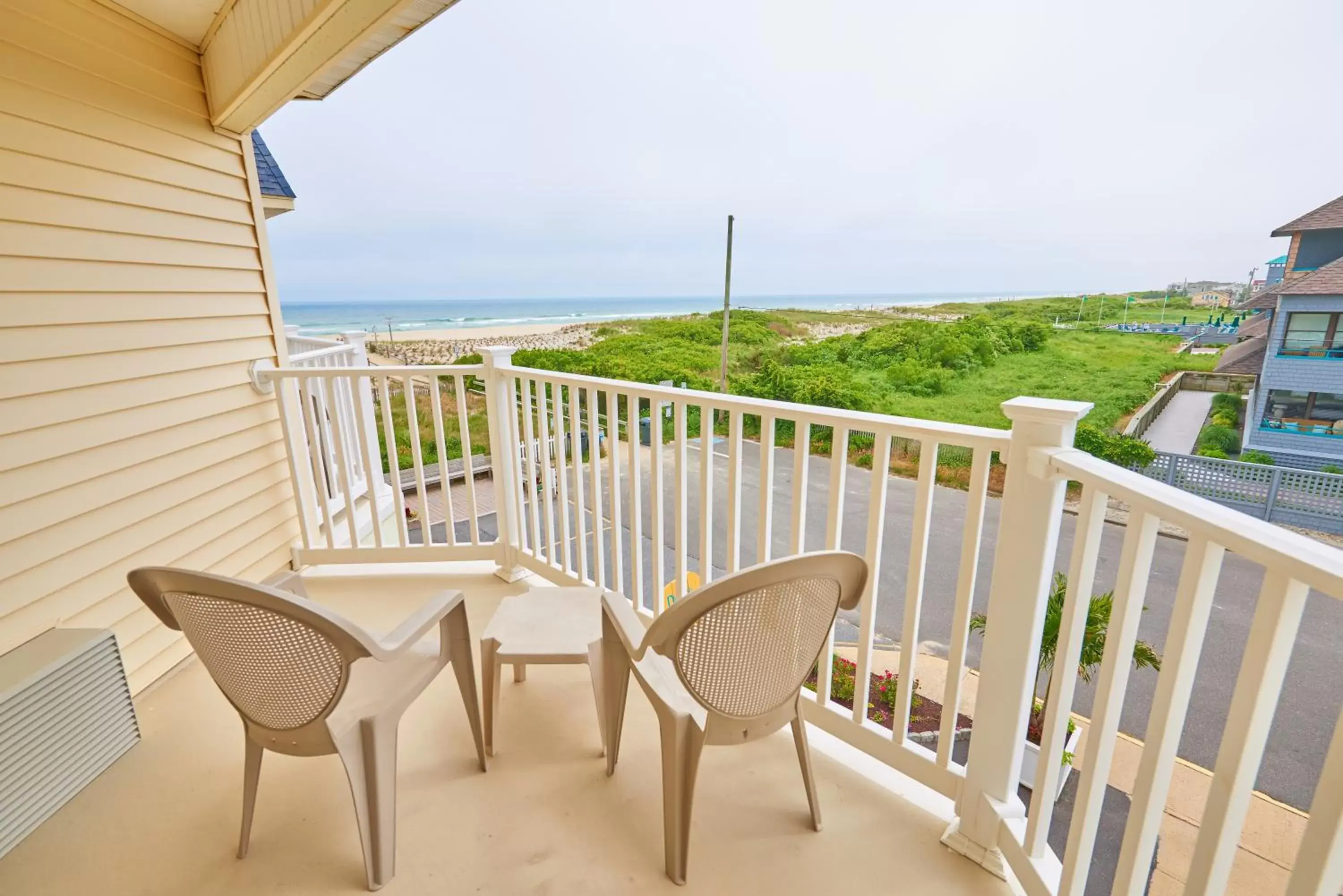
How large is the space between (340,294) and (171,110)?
24.0 meters

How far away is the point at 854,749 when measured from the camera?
72.2 inches

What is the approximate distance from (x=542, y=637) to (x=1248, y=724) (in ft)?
5.01

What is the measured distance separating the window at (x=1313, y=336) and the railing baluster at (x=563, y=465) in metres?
2.18

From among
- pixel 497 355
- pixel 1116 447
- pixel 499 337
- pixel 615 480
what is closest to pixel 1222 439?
pixel 1116 447

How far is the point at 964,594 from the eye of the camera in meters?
1.47

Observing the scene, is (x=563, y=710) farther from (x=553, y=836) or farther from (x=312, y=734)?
(x=312, y=734)

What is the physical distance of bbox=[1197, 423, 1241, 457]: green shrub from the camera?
1.55 meters

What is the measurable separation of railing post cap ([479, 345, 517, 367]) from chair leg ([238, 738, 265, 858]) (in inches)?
67.1

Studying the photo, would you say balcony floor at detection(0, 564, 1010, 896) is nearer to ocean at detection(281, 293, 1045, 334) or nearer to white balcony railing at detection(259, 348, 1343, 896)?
white balcony railing at detection(259, 348, 1343, 896)

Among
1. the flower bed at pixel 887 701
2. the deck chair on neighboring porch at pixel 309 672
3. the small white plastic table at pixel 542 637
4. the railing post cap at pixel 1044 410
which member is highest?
the railing post cap at pixel 1044 410

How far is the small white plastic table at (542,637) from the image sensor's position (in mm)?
1678

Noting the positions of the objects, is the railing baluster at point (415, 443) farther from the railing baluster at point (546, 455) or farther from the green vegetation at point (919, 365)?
the railing baluster at point (546, 455)

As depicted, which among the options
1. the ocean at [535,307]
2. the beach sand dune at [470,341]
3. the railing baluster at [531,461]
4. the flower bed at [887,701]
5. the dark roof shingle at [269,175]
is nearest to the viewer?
the railing baluster at [531,461]

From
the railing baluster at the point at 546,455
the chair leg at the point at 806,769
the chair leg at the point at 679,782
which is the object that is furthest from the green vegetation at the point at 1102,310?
the railing baluster at the point at 546,455
